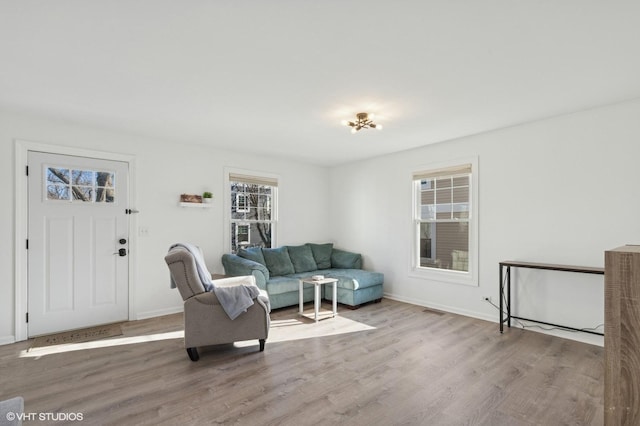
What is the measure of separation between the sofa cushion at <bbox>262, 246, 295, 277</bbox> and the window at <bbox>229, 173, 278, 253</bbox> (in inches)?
15.6

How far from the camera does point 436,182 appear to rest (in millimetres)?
4789

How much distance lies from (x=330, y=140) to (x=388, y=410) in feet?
10.9

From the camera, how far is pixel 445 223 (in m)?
4.72

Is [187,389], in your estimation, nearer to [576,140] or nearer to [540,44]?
[540,44]

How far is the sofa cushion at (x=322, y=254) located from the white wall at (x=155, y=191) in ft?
1.88

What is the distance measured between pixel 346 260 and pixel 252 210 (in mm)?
1832

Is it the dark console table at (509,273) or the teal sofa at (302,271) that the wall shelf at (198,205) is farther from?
the dark console table at (509,273)

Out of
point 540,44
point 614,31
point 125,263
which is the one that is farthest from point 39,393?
point 614,31

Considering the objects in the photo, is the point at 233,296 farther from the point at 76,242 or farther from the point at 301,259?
the point at 301,259

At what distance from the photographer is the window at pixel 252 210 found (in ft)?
17.1

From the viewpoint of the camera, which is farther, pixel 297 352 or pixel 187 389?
pixel 297 352

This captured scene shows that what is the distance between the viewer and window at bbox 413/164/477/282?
440 centimetres

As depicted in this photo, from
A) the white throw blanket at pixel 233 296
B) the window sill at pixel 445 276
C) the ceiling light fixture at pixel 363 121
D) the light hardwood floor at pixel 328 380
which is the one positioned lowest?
the light hardwood floor at pixel 328 380

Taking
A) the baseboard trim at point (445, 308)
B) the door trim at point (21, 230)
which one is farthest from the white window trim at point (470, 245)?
the door trim at point (21, 230)
